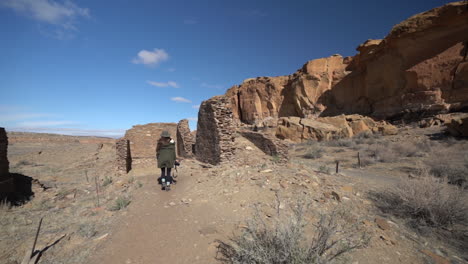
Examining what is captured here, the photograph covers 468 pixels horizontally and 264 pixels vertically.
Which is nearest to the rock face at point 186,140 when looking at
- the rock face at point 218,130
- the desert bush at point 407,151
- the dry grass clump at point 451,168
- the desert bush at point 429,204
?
the rock face at point 218,130

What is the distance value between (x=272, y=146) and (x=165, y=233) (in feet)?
20.6

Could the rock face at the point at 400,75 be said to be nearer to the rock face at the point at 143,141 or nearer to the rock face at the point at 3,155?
the rock face at the point at 143,141

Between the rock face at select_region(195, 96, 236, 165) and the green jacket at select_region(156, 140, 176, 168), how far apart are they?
1816 mm

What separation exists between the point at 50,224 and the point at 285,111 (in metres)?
42.0

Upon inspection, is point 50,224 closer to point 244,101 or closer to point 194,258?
point 194,258

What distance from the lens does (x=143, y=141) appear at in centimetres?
1070

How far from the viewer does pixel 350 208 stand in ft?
14.4

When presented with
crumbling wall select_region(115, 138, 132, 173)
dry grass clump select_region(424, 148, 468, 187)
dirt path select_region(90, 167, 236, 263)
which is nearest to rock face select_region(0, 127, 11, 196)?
crumbling wall select_region(115, 138, 132, 173)

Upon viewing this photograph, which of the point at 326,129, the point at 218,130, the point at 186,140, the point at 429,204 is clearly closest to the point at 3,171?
the point at 186,140

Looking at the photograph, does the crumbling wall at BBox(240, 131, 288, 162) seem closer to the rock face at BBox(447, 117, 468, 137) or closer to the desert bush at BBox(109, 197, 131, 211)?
the desert bush at BBox(109, 197, 131, 211)

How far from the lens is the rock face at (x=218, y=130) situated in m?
7.43

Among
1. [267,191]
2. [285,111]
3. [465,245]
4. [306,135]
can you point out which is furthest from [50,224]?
[285,111]

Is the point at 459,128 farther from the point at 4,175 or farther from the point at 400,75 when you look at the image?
the point at 4,175

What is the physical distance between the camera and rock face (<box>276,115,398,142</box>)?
2023cm
